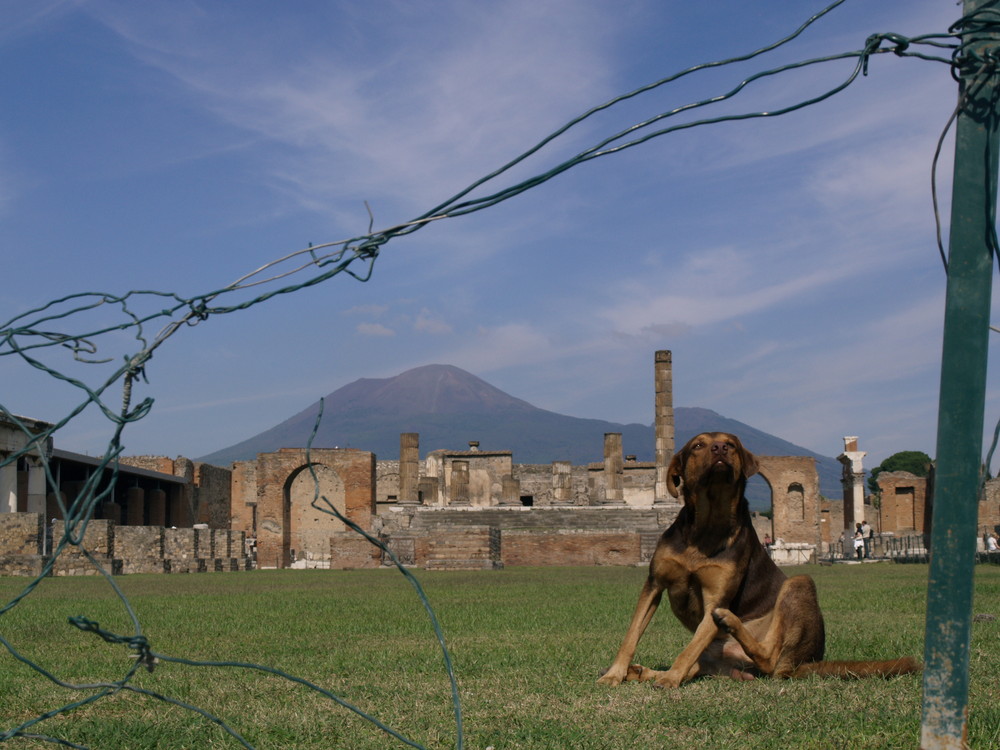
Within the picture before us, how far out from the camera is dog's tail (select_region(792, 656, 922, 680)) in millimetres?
5008

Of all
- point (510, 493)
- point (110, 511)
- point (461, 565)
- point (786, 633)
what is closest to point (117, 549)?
point (461, 565)

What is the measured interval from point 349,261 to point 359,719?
2130 mm

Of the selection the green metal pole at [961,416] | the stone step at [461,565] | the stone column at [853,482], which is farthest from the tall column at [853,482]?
the green metal pole at [961,416]

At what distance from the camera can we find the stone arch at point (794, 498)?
51.6 metres

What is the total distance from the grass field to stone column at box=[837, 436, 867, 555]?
36663mm

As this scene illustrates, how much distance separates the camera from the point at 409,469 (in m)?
45.6

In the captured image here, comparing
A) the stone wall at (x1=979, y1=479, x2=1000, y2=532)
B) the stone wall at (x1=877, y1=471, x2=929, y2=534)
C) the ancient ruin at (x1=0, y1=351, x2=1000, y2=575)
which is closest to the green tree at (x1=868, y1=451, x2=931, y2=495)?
the ancient ruin at (x1=0, y1=351, x2=1000, y2=575)

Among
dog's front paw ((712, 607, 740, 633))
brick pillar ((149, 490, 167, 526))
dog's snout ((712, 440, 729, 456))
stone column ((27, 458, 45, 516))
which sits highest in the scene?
dog's snout ((712, 440, 729, 456))

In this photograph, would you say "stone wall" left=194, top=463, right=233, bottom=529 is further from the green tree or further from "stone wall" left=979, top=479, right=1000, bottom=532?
the green tree

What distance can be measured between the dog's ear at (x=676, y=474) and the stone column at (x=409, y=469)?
38.4 meters

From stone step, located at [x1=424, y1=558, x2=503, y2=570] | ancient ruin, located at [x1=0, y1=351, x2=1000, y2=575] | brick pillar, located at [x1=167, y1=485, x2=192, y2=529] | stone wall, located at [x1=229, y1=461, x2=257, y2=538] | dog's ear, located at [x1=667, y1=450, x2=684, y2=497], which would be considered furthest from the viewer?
stone wall, located at [x1=229, y1=461, x2=257, y2=538]

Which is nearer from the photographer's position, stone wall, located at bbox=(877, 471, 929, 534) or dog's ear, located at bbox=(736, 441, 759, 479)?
dog's ear, located at bbox=(736, 441, 759, 479)

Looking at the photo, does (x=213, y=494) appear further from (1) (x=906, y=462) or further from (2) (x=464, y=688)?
(1) (x=906, y=462)

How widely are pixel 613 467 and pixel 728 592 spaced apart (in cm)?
4350
